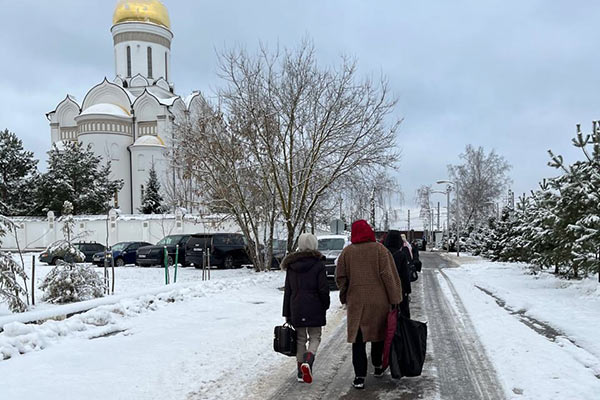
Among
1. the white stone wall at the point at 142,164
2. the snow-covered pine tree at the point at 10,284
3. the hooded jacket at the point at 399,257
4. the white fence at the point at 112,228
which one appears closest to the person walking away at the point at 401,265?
the hooded jacket at the point at 399,257

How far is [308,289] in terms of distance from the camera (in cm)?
576

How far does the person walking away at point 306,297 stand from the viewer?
573 cm

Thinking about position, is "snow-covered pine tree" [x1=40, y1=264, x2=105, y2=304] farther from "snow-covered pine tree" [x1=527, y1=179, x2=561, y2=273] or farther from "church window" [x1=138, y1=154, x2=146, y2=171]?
"church window" [x1=138, y1=154, x2=146, y2=171]

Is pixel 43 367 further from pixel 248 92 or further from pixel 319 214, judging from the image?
pixel 319 214

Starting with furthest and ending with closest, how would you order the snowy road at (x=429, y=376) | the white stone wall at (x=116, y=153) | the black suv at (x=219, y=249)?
1. the white stone wall at (x=116, y=153)
2. the black suv at (x=219, y=249)
3. the snowy road at (x=429, y=376)

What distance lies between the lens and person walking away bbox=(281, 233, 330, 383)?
18.8ft

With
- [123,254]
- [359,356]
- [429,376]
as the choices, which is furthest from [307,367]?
[123,254]

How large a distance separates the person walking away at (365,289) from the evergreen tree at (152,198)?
50.3m

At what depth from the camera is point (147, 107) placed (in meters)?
63.0

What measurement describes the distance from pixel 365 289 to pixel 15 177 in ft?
174

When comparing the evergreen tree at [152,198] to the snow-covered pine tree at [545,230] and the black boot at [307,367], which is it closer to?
the snow-covered pine tree at [545,230]

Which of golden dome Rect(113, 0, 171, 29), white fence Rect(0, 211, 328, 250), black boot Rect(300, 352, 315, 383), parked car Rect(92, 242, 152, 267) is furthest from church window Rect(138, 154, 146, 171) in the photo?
black boot Rect(300, 352, 315, 383)

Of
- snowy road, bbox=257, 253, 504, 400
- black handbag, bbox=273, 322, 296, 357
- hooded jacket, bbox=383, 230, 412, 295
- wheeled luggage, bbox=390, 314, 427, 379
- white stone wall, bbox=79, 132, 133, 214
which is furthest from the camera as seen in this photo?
white stone wall, bbox=79, 132, 133, 214

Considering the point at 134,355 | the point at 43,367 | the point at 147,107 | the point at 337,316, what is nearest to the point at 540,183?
the point at 337,316
